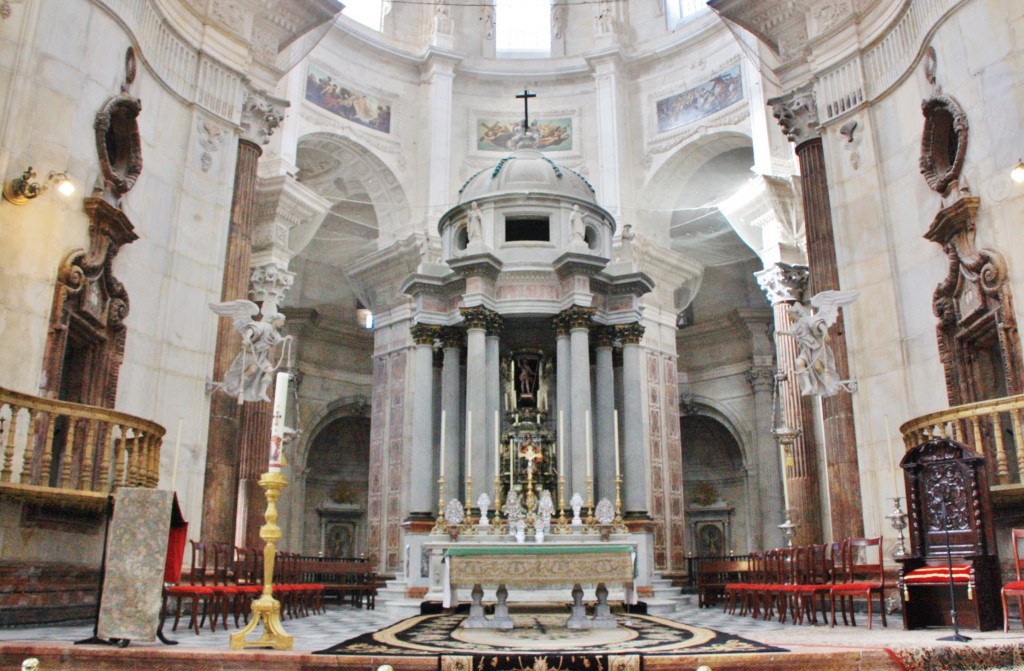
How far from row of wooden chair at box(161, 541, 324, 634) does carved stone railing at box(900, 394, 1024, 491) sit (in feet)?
23.4

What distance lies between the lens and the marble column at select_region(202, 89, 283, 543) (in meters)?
11.8

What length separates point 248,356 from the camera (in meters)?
11.8

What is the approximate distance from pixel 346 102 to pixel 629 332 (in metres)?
10.3

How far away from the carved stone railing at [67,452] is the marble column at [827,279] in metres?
8.85

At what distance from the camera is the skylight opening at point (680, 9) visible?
2219 cm

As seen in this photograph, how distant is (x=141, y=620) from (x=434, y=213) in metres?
15.1

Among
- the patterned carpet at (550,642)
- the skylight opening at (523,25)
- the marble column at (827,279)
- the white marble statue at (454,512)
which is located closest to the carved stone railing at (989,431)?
the marble column at (827,279)

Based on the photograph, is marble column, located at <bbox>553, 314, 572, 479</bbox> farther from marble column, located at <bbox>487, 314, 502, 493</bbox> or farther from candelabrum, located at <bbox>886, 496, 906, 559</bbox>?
candelabrum, located at <bbox>886, 496, 906, 559</bbox>

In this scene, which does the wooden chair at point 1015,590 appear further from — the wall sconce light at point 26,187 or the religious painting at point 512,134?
the religious painting at point 512,134

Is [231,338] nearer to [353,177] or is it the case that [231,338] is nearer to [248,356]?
[248,356]

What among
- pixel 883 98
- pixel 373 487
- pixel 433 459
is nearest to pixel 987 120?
pixel 883 98

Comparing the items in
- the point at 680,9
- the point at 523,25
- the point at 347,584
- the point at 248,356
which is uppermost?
the point at 523,25

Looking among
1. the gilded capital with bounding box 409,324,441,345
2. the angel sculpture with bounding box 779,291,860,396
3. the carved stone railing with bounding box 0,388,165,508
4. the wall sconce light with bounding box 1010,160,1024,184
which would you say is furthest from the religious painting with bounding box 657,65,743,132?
the carved stone railing with bounding box 0,388,165,508

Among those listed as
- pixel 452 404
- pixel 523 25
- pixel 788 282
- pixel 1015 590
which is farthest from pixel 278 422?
pixel 523 25
